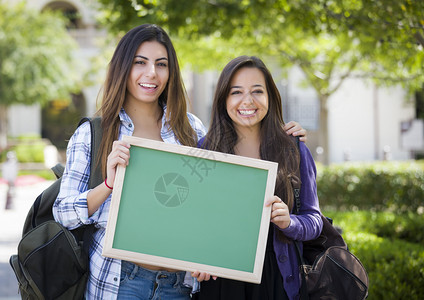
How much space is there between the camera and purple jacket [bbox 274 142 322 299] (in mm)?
2367

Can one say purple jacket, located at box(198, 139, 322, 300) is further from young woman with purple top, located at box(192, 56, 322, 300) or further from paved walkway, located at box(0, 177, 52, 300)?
paved walkway, located at box(0, 177, 52, 300)

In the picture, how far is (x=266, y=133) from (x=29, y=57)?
21.6 metres

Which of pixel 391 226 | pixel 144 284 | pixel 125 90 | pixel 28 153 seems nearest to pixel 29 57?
pixel 28 153

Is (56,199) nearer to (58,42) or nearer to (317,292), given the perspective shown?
(317,292)

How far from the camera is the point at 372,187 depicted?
1005 cm

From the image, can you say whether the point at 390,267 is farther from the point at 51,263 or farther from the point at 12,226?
the point at 12,226

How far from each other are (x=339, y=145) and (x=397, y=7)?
2012cm

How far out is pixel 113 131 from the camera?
259 cm

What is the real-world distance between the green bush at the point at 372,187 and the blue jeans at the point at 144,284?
8136 mm

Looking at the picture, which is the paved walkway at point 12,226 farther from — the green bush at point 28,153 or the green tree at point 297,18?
the green bush at point 28,153

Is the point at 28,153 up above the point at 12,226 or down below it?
above

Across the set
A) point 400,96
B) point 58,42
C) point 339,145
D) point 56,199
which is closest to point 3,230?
point 56,199

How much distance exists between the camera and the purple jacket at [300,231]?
2367 millimetres

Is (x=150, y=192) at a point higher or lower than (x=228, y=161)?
lower
